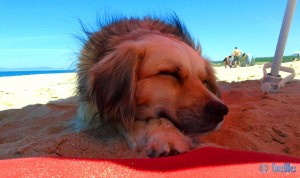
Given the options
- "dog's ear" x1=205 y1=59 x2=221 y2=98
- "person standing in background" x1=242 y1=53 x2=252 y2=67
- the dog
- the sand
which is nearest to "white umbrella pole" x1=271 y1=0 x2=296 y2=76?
the sand

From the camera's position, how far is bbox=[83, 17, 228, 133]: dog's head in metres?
1.96

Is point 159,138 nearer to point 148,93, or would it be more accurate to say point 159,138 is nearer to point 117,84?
point 148,93

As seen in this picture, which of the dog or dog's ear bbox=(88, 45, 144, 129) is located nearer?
the dog

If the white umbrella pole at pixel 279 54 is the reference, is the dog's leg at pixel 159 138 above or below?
below

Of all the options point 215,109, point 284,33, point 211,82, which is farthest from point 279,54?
point 215,109

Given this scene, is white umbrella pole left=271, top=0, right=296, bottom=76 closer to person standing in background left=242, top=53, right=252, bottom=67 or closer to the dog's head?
the dog's head

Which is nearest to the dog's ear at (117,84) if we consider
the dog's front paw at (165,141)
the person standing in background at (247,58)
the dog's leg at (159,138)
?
the dog's leg at (159,138)

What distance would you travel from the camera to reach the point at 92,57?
264 cm

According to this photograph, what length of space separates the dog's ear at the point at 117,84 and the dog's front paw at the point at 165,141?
0.74ft

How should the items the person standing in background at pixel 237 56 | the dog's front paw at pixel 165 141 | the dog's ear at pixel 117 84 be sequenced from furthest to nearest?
the person standing in background at pixel 237 56 → the dog's ear at pixel 117 84 → the dog's front paw at pixel 165 141

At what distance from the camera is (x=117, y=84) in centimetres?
220

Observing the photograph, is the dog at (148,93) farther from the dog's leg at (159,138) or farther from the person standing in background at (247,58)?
the person standing in background at (247,58)

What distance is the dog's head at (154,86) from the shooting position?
1.96 metres

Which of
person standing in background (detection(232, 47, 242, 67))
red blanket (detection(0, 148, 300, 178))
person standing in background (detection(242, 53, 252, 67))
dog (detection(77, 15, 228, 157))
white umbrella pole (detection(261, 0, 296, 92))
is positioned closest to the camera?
red blanket (detection(0, 148, 300, 178))
